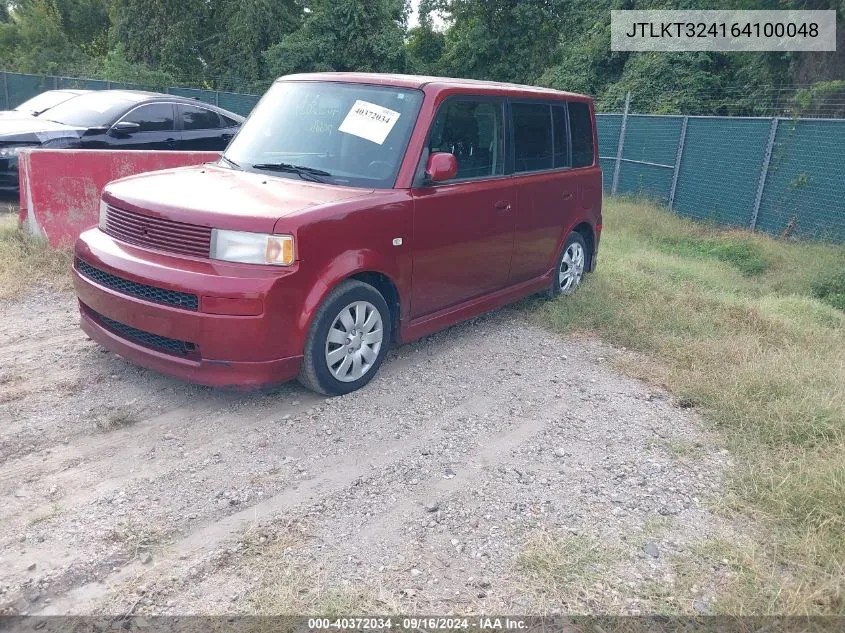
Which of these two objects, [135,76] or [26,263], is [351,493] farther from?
[135,76]

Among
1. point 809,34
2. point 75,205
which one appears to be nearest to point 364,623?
point 75,205

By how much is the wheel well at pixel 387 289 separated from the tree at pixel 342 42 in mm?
20546

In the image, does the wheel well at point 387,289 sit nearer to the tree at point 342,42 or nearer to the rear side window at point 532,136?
the rear side window at point 532,136

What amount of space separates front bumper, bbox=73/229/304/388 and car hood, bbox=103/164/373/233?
252mm

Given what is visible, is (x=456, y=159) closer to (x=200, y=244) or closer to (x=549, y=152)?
(x=549, y=152)

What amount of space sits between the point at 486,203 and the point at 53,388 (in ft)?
10.5

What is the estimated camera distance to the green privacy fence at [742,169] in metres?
11.3

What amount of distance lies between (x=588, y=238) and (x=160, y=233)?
4548mm

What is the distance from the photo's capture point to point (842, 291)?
8.37 meters

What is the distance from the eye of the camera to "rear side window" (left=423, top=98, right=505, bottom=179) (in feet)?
15.9

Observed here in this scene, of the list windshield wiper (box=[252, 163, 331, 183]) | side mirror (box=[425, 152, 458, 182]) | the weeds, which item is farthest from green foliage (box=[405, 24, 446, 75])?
the weeds

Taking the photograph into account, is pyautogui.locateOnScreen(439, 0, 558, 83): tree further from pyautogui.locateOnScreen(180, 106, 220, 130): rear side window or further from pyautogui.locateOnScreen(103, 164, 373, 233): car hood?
pyautogui.locateOnScreen(103, 164, 373, 233): car hood

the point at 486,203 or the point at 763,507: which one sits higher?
the point at 486,203

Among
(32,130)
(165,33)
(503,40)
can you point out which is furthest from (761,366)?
(165,33)
